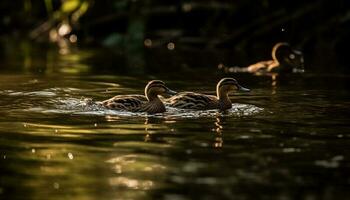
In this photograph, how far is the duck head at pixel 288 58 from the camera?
820 inches

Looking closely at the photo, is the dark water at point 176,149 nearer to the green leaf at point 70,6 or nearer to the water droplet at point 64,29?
the green leaf at point 70,6

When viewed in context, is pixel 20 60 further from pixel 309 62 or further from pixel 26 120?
pixel 26 120

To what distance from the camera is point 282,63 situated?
68.6 ft

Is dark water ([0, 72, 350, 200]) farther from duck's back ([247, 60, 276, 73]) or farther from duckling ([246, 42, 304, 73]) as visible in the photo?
duckling ([246, 42, 304, 73])

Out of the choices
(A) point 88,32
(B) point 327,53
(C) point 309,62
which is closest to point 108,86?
(C) point 309,62

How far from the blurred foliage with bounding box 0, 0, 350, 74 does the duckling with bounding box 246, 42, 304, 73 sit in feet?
1.19

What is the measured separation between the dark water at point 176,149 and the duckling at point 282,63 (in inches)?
175

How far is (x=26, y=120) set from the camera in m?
12.6

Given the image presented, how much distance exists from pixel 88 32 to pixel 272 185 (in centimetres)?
2127

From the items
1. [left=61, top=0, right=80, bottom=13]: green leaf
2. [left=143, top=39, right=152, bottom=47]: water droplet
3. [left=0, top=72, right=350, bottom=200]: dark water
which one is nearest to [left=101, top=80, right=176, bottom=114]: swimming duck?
[left=0, top=72, right=350, bottom=200]: dark water

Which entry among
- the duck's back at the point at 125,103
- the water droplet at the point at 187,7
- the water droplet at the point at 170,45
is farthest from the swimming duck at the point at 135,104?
the water droplet at the point at 187,7

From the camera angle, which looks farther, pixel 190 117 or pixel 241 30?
pixel 241 30

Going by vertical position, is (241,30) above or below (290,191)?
above

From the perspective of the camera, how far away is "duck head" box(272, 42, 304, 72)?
20828mm
